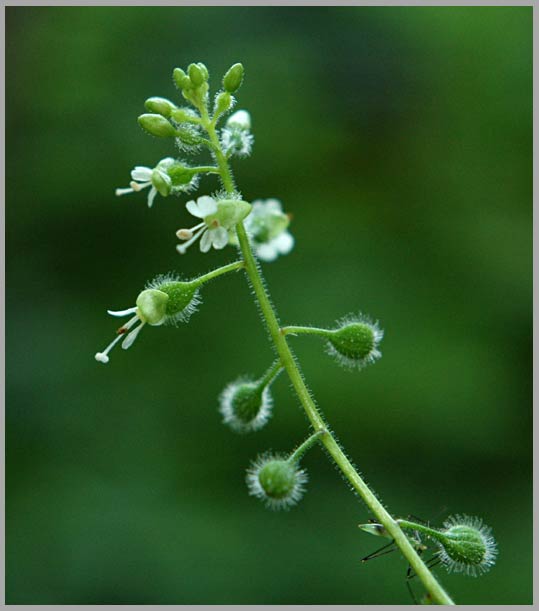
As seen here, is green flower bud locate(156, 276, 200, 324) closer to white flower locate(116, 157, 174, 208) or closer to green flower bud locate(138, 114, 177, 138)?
white flower locate(116, 157, 174, 208)

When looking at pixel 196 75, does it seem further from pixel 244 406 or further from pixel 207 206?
pixel 244 406

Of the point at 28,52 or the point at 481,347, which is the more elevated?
the point at 28,52

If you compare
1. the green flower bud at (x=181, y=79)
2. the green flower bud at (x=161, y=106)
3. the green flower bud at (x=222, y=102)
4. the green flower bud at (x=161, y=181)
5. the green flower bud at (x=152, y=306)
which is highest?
the green flower bud at (x=181, y=79)

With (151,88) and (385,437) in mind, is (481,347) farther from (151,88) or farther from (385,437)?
(151,88)

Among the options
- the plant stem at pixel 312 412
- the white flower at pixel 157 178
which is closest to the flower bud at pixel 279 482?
the plant stem at pixel 312 412

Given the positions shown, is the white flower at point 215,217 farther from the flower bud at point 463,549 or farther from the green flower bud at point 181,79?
the flower bud at point 463,549

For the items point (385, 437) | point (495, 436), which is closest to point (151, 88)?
point (385, 437)

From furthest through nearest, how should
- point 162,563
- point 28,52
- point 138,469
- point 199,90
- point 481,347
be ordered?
point 28,52
point 481,347
point 138,469
point 162,563
point 199,90
